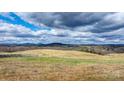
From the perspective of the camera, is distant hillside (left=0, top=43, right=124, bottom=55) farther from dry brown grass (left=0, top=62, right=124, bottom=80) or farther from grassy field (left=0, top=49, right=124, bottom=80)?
dry brown grass (left=0, top=62, right=124, bottom=80)

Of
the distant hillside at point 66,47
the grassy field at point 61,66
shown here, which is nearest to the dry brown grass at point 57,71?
the grassy field at point 61,66

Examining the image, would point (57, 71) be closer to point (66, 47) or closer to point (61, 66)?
point (61, 66)

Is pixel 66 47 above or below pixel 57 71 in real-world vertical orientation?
above

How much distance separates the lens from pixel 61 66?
6895 mm

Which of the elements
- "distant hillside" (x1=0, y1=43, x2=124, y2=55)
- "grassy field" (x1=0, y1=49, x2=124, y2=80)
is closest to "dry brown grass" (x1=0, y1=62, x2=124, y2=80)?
"grassy field" (x1=0, y1=49, x2=124, y2=80)

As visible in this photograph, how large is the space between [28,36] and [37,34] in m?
0.11

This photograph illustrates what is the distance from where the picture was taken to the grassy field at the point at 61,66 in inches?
270

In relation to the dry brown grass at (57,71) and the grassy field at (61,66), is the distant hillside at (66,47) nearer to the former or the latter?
the grassy field at (61,66)

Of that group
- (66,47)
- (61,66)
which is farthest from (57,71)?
(66,47)

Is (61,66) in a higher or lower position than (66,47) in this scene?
lower
